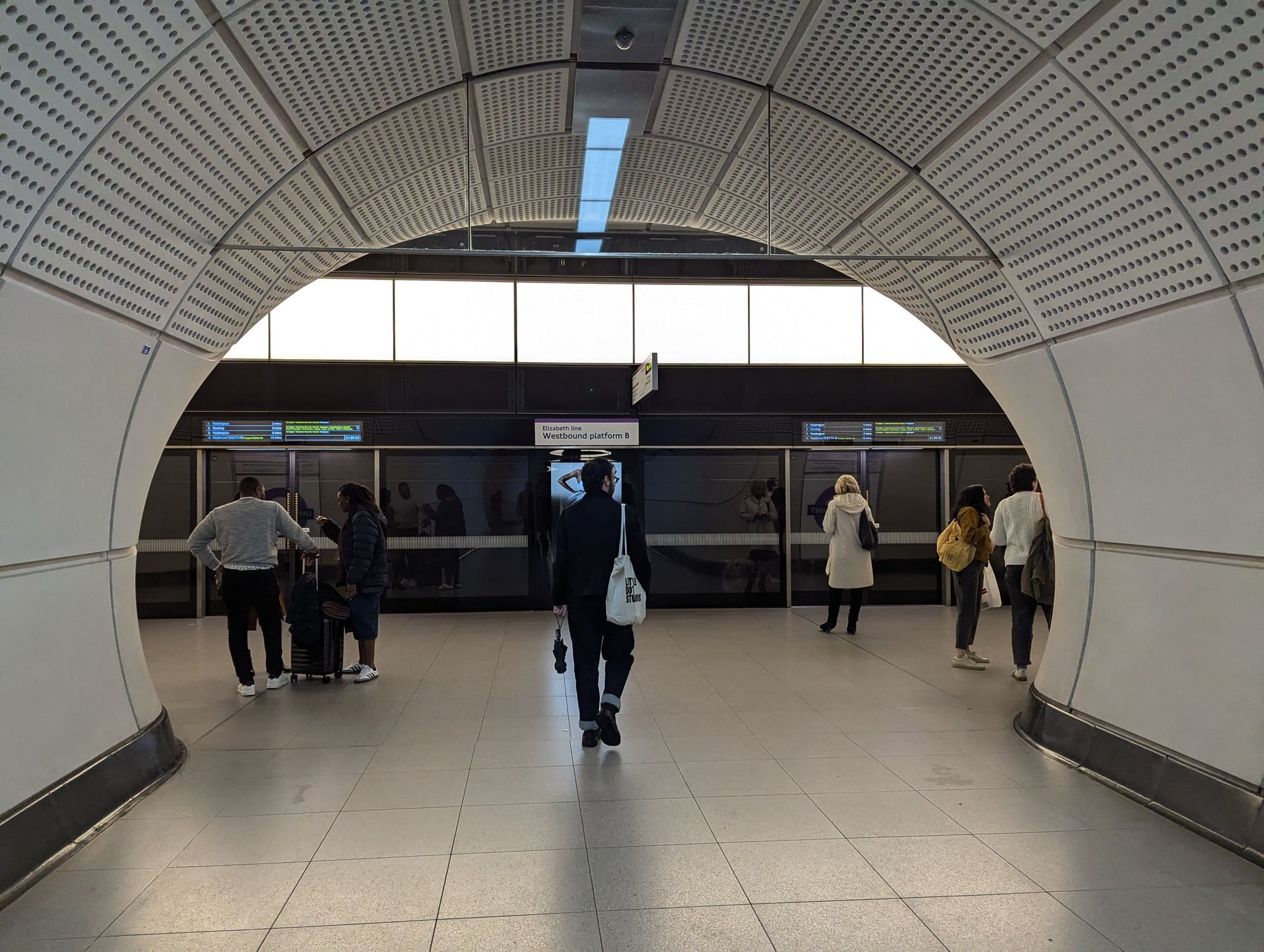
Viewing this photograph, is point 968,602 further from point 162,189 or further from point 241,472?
point 241,472

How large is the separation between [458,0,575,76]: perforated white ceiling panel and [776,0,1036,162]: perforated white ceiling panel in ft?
4.19

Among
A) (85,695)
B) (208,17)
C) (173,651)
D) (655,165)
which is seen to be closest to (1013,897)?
(85,695)

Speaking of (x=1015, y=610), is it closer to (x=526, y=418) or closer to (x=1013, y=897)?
(x=1013, y=897)

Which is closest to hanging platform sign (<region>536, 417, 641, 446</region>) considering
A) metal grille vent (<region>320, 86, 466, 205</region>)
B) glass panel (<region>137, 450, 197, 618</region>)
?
glass panel (<region>137, 450, 197, 618</region>)

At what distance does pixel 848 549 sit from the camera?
984 cm

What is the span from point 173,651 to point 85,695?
518cm

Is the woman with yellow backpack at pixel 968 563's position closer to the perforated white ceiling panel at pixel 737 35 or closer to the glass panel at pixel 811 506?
the glass panel at pixel 811 506

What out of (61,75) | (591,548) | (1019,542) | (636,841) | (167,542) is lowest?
(636,841)

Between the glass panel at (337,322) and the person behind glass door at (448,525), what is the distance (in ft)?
6.57

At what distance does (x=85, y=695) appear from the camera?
4.36 m

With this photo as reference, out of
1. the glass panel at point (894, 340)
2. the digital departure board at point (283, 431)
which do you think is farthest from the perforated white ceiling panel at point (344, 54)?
the glass panel at point (894, 340)

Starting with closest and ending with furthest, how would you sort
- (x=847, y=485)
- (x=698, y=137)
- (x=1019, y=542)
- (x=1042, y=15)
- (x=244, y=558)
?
1. (x=1042, y=15)
2. (x=698, y=137)
3. (x=244, y=558)
4. (x=1019, y=542)
5. (x=847, y=485)

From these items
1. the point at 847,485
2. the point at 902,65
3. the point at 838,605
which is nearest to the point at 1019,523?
the point at 847,485

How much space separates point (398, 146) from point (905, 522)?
30.6 feet
